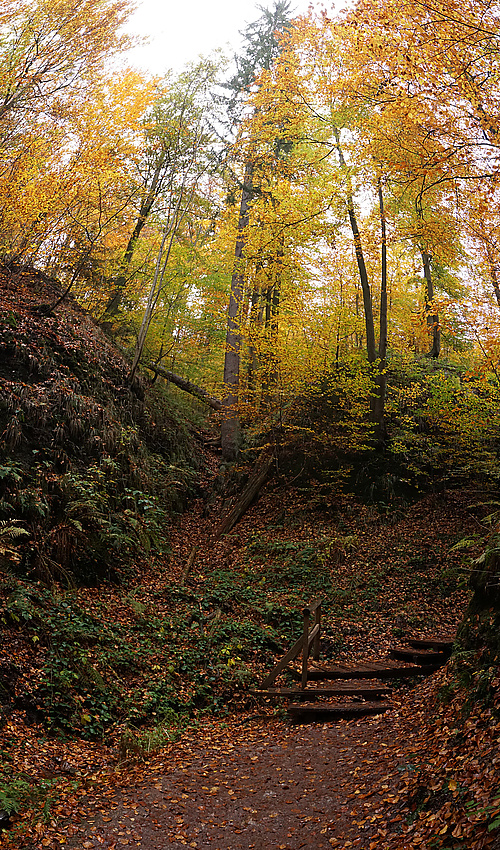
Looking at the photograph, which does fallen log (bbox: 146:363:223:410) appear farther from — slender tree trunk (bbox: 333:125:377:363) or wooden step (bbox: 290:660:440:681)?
wooden step (bbox: 290:660:440:681)

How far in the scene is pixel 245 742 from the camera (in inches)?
254

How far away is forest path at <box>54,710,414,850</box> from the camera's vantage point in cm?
419

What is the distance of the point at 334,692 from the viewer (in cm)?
718

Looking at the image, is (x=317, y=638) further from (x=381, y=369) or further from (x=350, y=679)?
(x=381, y=369)

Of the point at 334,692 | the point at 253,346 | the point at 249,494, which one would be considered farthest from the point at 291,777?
the point at 253,346

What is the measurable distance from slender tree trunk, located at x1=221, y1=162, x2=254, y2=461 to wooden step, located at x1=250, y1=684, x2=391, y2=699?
359 inches

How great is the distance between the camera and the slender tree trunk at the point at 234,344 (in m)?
16.2

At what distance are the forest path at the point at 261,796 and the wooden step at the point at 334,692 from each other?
682mm

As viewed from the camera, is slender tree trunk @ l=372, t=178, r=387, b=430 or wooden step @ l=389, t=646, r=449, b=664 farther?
slender tree trunk @ l=372, t=178, r=387, b=430

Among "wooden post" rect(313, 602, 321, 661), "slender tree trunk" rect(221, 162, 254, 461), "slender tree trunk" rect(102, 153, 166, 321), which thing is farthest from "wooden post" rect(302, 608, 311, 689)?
"slender tree trunk" rect(102, 153, 166, 321)

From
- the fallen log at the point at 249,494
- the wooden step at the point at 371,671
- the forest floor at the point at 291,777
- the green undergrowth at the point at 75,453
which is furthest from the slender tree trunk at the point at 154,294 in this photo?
the wooden step at the point at 371,671


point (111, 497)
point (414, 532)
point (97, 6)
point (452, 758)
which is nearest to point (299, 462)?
point (414, 532)

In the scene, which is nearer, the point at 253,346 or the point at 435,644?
the point at 435,644

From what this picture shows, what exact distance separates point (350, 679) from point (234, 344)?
11.1 m
